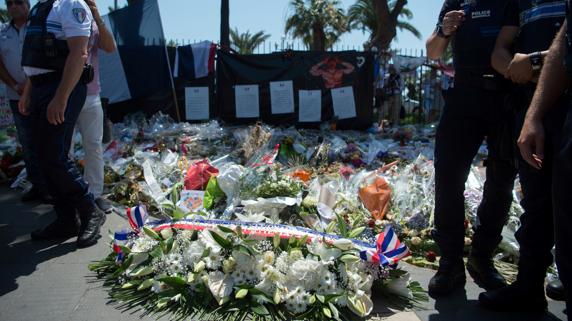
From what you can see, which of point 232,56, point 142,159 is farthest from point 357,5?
point 142,159

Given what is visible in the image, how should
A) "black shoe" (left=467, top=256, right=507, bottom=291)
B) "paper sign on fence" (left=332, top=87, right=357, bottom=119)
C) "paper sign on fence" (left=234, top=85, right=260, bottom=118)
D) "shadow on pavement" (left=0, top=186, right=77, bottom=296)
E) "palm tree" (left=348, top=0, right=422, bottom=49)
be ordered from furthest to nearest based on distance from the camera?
"palm tree" (left=348, top=0, right=422, bottom=49) < "paper sign on fence" (left=332, top=87, right=357, bottom=119) < "paper sign on fence" (left=234, top=85, right=260, bottom=118) < "shadow on pavement" (left=0, top=186, right=77, bottom=296) < "black shoe" (left=467, top=256, right=507, bottom=291)

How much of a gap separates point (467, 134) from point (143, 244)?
215cm

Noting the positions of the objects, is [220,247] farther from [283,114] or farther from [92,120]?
[283,114]

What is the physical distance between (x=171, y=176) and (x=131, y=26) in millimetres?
5342

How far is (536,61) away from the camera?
2102mm

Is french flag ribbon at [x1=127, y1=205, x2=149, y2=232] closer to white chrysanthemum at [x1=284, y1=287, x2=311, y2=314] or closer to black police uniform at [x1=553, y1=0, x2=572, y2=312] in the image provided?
white chrysanthemum at [x1=284, y1=287, x2=311, y2=314]

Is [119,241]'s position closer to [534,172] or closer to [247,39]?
[534,172]

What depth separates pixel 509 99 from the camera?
240cm

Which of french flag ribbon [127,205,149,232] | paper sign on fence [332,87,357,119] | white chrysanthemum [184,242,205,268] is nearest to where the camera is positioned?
white chrysanthemum [184,242,205,268]

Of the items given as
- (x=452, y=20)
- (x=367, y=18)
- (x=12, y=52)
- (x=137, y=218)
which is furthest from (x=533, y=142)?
(x=367, y=18)

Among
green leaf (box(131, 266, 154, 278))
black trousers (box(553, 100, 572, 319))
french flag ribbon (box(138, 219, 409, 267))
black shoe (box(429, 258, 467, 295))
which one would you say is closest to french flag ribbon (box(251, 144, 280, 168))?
french flag ribbon (box(138, 219, 409, 267))

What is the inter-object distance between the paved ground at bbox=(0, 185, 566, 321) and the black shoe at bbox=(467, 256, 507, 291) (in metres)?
0.07

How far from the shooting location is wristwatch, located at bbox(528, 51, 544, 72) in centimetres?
210

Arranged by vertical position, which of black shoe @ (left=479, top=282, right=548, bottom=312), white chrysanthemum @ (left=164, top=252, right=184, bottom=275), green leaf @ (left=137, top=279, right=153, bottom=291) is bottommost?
black shoe @ (left=479, top=282, right=548, bottom=312)
